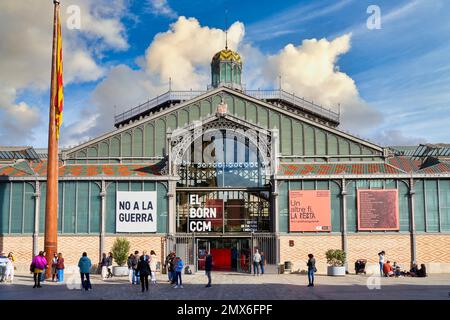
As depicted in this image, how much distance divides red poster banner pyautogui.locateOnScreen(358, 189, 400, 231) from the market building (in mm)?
72

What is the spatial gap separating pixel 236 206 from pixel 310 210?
18.0ft

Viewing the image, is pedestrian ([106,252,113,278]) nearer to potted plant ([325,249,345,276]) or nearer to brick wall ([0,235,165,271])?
brick wall ([0,235,165,271])

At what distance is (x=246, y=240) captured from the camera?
142 ft

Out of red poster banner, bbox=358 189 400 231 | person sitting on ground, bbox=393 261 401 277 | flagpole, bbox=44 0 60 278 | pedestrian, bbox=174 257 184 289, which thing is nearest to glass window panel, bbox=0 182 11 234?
flagpole, bbox=44 0 60 278

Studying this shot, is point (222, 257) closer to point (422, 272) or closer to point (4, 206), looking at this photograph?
point (422, 272)

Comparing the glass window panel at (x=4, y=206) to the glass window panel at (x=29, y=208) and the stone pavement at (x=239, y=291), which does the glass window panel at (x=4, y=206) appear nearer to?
the glass window panel at (x=29, y=208)

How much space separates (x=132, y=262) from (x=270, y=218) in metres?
14.8

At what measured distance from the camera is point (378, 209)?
138 ft

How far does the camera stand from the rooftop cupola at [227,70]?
184 feet

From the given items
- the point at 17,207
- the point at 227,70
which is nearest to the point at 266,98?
the point at 227,70

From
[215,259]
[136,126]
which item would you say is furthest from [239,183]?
[136,126]

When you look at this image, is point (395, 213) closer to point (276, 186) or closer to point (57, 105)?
point (276, 186)

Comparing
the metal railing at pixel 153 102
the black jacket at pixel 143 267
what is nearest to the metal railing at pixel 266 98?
the metal railing at pixel 153 102

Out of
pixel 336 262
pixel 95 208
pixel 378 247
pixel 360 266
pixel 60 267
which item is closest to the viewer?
pixel 60 267
